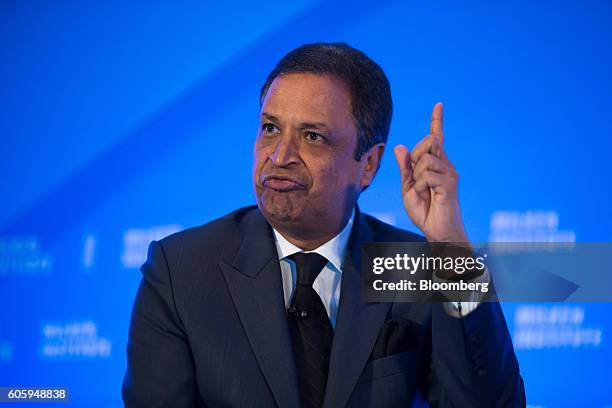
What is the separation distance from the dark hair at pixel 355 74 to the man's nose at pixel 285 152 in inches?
8.2

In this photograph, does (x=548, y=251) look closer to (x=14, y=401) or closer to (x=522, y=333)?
(x=522, y=333)

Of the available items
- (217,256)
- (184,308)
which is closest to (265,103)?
(217,256)

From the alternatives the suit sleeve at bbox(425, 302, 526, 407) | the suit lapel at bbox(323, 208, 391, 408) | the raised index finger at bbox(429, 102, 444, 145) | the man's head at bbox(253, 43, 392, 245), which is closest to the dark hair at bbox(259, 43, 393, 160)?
the man's head at bbox(253, 43, 392, 245)

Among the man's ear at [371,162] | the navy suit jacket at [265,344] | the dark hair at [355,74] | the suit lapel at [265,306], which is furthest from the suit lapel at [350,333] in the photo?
the dark hair at [355,74]

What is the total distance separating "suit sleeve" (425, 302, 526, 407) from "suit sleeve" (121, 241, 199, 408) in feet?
2.15

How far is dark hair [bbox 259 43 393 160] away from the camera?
77.9 inches

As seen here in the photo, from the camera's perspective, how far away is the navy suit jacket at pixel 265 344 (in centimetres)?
179

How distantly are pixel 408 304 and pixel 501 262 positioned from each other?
3.06ft

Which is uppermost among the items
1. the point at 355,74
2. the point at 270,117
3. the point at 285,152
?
the point at 355,74

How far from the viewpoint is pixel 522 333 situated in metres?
2.93

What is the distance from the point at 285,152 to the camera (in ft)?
6.14

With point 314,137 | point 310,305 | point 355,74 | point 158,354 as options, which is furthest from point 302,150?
point 158,354

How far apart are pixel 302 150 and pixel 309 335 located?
494 millimetres

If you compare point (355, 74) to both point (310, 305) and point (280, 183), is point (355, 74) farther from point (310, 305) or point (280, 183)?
point (310, 305)
